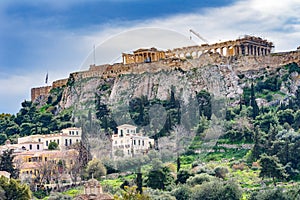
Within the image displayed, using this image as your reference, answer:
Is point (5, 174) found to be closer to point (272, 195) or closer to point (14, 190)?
point (14, 190)

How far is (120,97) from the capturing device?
7369 centimetres

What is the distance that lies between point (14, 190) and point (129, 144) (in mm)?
14197

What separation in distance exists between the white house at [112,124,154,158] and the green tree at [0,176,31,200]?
39.9 feet

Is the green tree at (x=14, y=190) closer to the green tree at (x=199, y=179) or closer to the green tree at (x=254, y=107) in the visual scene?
the green tree at (x=199, y=179)

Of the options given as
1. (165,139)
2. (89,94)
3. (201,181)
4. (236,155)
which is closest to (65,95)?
(89,94)

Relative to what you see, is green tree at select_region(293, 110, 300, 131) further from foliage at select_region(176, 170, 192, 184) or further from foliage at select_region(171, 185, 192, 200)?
foliage at select_region(171, 185, 192, 200)

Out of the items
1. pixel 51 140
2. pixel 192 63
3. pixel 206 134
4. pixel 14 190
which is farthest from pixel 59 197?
pixel 192 63

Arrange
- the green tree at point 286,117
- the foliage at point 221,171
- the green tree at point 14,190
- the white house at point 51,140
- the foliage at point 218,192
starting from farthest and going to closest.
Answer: the white house at point 51,140 < the green tree at point 286,117 < the foliage at point 221,171 < the green tree at point 14,190 < the foliage at point 218,192

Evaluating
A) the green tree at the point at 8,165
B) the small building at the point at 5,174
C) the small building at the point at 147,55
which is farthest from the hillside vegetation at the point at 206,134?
the green tree at the point at 8,165

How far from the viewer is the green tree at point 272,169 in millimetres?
53031

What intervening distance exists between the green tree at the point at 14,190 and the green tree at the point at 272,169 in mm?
12802

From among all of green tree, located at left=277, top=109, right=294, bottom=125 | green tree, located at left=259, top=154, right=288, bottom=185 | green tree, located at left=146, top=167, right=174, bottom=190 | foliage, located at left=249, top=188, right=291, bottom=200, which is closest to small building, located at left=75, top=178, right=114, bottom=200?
green tree, located at left=146, top=167, right=174, bottom=190

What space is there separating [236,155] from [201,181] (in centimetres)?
729

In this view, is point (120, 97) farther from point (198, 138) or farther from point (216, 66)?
point (198, 138)
